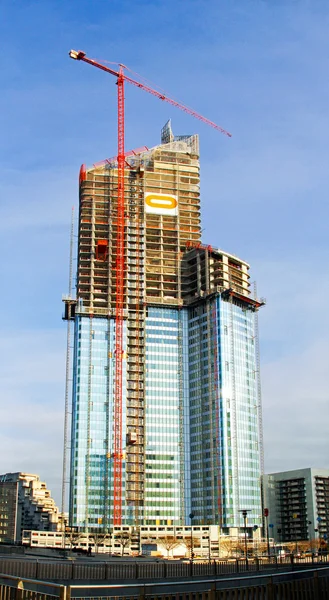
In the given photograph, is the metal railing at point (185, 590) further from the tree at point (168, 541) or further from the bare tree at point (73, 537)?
the bare tree at point (73, 537)

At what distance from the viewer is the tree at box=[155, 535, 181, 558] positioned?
165m

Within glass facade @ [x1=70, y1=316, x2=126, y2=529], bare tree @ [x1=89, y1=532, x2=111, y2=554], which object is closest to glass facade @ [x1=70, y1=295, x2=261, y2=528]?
glass facade @ [x1=70, y1=316, x2=126, y2=529]

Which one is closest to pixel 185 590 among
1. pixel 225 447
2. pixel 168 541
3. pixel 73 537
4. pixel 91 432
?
pixel 168 541

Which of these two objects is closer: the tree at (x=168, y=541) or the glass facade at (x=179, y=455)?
the tree at (x=168, y=541)

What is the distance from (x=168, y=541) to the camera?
568 ft

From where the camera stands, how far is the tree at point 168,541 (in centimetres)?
16519

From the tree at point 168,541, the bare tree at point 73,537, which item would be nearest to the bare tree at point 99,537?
the bare tree at point 73,537

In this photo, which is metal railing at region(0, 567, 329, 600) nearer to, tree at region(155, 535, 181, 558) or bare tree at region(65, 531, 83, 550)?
tree at region(155, 535, 181, 558)

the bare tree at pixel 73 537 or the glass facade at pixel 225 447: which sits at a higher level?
the glass facade at pixel 225 447

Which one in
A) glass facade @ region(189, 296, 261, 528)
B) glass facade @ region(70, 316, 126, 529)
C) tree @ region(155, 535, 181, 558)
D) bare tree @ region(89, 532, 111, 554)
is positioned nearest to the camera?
tree @ region(155, 535, 181, 558)

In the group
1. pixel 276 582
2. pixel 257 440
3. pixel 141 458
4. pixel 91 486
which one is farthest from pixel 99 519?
pixel 276 582

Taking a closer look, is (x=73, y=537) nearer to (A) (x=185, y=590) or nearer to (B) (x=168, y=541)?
(B) (x=168, y=541)

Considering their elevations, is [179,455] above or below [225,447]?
below

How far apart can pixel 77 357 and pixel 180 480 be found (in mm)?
47310
